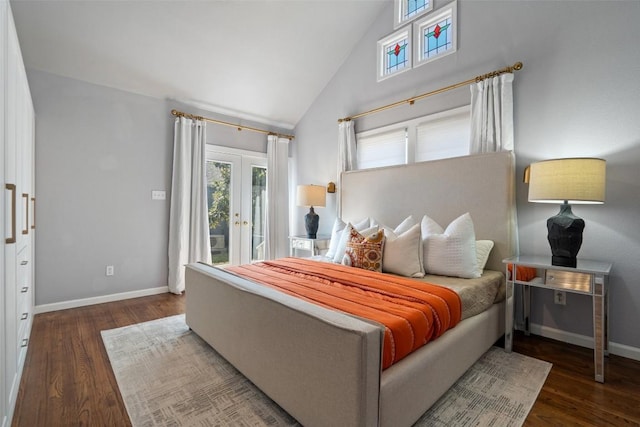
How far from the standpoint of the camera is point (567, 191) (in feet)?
7.06

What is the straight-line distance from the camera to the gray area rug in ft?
5.30

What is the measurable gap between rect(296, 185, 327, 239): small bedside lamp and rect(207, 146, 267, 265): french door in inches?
42.1

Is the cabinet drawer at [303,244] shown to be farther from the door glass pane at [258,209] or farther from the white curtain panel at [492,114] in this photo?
the white curtain panel at [492,114]

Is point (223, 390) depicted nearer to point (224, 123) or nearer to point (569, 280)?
point (569, 280)

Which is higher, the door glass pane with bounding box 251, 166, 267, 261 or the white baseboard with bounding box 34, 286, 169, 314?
the door glass pane with bounding box 251, 166, 267, 261

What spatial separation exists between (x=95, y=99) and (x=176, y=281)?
2.46 metres

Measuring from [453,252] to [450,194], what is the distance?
0.83 m

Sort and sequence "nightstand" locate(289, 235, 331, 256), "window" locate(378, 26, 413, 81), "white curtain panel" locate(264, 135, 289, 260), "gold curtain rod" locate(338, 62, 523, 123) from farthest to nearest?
"white curtain panel" locate(264, 135, 289, 260) → "nightstand" locate(289, 235, 331, 256) → "window" locate(378, 26, 413, 81) → "gold curtain rod" locate(338, 62, 523, 123)

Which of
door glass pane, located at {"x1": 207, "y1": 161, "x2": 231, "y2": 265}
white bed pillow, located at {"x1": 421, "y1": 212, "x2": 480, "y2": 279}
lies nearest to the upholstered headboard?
white bed pillow, located at {"x1": 421, "y1": 212, "x2": 480, "y2": 279}

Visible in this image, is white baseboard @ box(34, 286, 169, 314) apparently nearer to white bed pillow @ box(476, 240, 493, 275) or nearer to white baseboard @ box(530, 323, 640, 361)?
white bed pillow @ box(476, 240, 493, 275)

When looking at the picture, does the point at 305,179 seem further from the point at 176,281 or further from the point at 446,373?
the point at 446,373

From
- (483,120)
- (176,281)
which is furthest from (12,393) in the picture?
(483,120)

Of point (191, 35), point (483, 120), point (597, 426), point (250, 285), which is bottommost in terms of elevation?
point (597, 426)

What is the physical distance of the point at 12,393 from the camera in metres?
1.67
